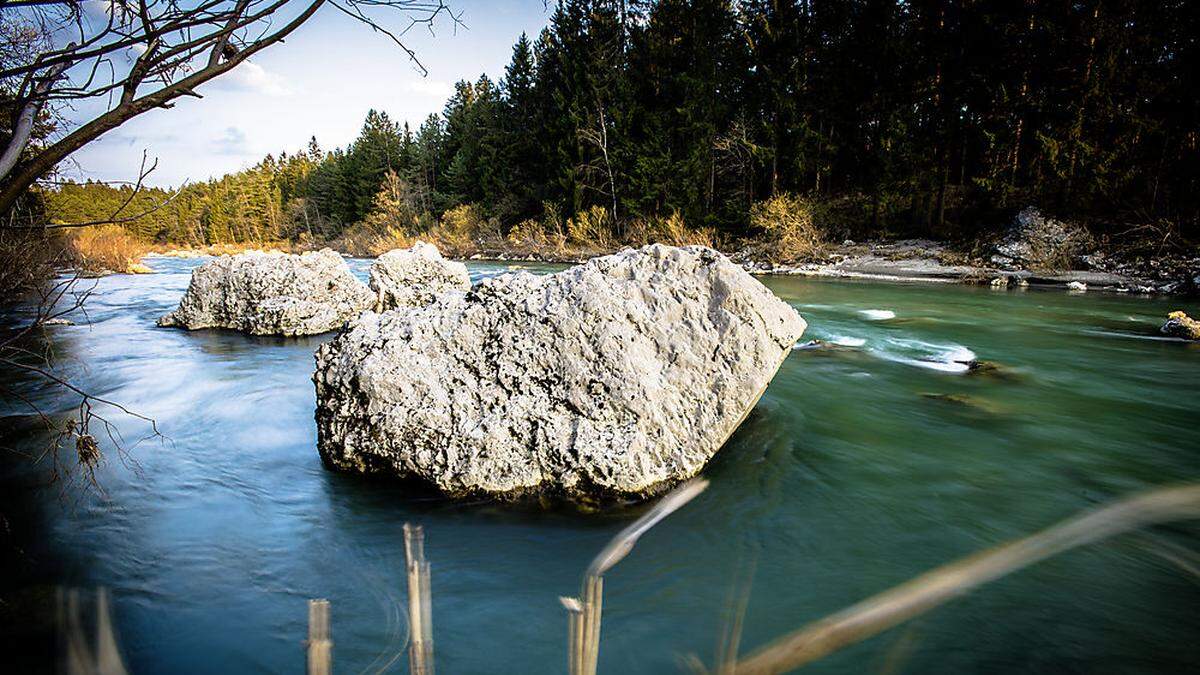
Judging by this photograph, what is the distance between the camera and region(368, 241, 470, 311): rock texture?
30.6 ft

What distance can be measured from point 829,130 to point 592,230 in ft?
42.1

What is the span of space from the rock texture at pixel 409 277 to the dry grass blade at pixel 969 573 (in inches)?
304

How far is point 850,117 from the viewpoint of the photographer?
25.6m

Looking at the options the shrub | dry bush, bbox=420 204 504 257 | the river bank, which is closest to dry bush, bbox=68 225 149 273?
dry bush, bbox=420 204 504 257

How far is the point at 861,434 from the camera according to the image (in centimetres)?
493

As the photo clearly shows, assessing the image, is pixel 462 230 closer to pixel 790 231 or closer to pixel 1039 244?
pixel 790 231

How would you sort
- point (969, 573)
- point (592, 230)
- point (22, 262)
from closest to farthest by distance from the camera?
point (969, 573), point (22, 262), point (592, 230)

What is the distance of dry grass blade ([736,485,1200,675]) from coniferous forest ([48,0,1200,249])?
1530 cm

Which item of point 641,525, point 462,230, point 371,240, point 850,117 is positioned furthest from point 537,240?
point 641,525

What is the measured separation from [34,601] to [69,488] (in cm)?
161

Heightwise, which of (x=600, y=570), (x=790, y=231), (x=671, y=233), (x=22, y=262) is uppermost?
(x=671, y=233)

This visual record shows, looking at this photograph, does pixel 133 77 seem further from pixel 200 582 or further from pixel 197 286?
pixel 197 286

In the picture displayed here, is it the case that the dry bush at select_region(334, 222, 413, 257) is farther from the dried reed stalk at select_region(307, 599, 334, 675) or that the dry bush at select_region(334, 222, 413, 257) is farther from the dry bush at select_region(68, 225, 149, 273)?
the dried reed stalk at select_region(307, 599, 334, 675)

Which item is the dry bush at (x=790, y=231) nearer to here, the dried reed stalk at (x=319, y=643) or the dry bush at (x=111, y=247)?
the dried reed stalk at (x=319, y=643)
